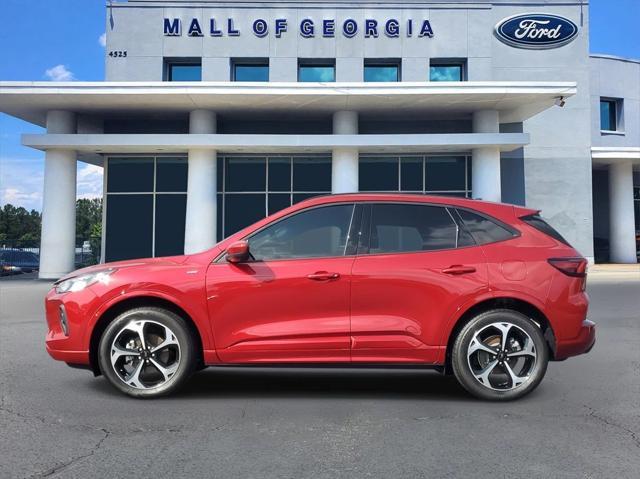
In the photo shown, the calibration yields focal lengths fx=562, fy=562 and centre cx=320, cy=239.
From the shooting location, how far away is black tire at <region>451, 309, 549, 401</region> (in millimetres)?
4809

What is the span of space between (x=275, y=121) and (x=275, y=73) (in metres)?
2.45

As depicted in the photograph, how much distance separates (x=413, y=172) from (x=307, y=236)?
1878 centimetres

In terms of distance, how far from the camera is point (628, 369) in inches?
249

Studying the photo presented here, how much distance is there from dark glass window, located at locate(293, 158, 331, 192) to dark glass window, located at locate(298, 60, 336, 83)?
13.2 feet

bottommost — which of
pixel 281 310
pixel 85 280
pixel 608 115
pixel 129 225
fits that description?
pixel 281 310

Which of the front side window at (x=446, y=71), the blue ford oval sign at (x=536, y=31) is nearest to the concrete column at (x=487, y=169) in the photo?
the front side window at (x=446, y=71)

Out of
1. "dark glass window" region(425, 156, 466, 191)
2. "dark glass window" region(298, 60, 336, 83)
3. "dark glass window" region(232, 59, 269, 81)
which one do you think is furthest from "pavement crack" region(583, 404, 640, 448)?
"dark glass window" region(232, 59, 269, 81)

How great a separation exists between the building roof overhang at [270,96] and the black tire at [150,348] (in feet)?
50.4

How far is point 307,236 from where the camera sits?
5020 mm

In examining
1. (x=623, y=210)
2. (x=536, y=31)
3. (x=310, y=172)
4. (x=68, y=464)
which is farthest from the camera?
(x=623, y=210)

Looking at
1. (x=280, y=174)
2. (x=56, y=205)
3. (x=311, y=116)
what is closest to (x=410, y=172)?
(x=311, y=116)

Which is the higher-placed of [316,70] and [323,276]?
[316,70]

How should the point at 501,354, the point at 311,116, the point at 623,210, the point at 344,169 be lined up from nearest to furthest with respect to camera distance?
1. the point at 501,354
2. the point at 344,169
3. the point at 311,116
4. the point at 623,210

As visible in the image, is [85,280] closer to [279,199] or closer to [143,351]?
[143,351]
